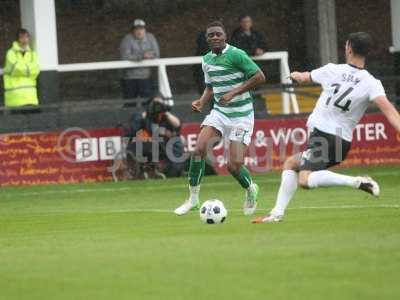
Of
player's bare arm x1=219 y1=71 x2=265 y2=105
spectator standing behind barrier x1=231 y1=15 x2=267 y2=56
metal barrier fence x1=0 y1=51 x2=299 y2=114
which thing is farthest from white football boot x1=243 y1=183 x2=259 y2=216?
spectator standing behind barrier x1=231 y1=15 x2=267 y2=56

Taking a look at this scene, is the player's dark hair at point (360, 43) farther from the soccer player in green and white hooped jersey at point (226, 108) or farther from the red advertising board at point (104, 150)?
the red advertising board at point (104, 150)

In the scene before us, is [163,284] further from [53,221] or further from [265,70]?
[265,70]

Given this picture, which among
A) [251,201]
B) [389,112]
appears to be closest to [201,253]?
[389,112]

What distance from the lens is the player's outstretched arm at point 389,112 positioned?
13086 mm

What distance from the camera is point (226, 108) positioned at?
1702 centimetres

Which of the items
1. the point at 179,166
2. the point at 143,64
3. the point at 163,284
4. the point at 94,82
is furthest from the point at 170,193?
the point at 163,284

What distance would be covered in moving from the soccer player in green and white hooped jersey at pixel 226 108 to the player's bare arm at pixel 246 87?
0.03m

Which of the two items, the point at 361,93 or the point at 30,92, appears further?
the point at 30,92

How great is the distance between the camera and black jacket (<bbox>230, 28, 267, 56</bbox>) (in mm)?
27391

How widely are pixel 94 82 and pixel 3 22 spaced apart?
2.26 metres

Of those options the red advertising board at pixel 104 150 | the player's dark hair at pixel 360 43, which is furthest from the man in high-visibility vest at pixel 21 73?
the player's dark hair at pixel 360 43

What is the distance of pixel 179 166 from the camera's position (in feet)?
83.8

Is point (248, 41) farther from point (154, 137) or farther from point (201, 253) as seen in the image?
point (201, 253)

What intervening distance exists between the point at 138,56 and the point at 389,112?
1414 cm
